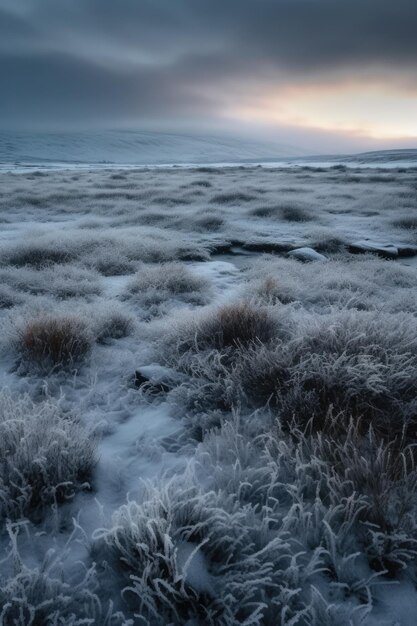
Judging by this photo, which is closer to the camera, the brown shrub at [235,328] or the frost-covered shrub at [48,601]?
the frost-covered shrub at [48,601]

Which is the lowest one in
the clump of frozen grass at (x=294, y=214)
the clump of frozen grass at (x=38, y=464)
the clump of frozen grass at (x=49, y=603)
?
the clump of frozen grass at (x=49, y=603)

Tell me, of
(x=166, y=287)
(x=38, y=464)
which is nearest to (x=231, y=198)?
(x=166, y=287)

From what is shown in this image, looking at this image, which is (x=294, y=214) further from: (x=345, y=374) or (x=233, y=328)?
(x=345, y=374)

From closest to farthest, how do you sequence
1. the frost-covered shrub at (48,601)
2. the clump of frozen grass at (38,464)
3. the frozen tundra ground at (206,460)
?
the frost-covered shrub at (48,601) → the frozen tundra ground at (206,460) → the clump of frozen grass at (38,464)

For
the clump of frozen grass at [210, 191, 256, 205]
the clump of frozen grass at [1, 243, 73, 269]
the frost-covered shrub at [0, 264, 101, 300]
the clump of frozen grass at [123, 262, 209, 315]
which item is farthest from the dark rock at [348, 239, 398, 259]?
the clump of frozen grass at [210, 191, 256, 205]

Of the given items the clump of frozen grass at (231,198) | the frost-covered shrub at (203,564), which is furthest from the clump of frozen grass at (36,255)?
the clump of frozen grass at (231,198)

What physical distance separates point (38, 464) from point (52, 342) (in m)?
1.82

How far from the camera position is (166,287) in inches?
249

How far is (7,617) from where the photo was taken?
146cm

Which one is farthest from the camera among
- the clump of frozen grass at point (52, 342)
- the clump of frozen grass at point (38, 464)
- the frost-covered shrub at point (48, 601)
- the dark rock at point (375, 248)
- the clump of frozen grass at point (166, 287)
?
the dark rock at point (375, 248)

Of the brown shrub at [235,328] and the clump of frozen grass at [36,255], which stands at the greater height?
the clump of frozen grass at [36,255]

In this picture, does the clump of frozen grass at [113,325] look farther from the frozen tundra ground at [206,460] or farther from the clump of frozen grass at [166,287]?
the clump of frozen grass at [166,287]

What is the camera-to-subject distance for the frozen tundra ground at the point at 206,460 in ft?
5.16

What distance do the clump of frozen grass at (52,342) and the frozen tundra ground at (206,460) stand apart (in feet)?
0.06
